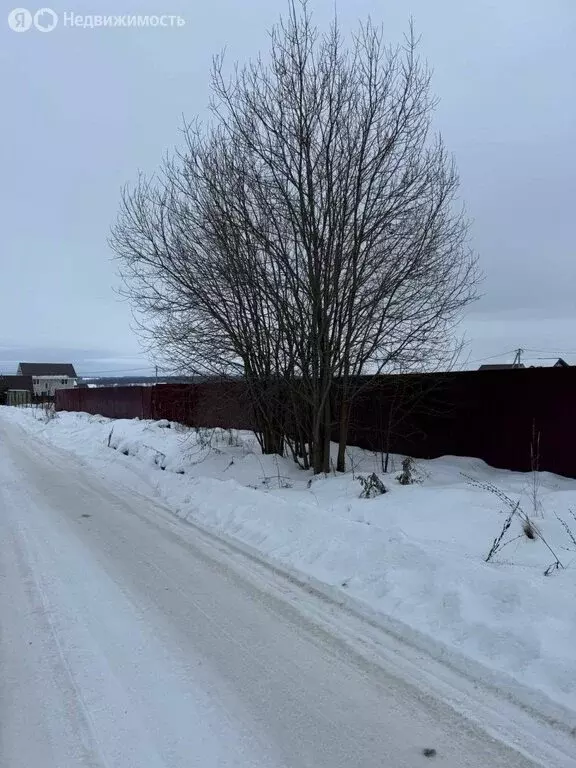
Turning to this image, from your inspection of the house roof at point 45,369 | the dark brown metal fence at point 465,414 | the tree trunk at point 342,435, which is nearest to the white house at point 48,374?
the house roof at point 45,369

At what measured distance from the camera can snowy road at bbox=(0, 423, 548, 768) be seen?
3029mm

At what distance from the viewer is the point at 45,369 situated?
404 ft

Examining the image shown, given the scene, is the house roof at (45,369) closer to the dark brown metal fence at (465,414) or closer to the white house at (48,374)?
the white house at (48,374)

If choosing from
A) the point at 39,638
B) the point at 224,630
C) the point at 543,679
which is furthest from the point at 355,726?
the point at 39,638

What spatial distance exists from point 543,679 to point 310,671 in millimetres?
1404

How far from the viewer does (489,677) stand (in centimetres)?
372

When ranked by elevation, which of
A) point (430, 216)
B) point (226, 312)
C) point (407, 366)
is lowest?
point (407, 366)

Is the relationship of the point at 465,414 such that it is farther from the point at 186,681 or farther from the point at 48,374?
the point at 48,374

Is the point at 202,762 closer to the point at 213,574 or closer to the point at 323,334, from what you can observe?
the point at 213,574

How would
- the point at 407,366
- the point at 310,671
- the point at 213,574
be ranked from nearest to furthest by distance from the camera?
the point at 310,671 → the point at 213,574 → the point at 407,366

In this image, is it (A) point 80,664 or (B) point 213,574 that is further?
(B) point 213,574

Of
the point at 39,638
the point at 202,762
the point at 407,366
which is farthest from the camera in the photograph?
the point at 407,366

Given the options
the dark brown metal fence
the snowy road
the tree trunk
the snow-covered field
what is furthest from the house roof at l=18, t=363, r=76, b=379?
the snowy road

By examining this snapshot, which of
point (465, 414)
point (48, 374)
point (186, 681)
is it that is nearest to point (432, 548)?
point (186, 681)
